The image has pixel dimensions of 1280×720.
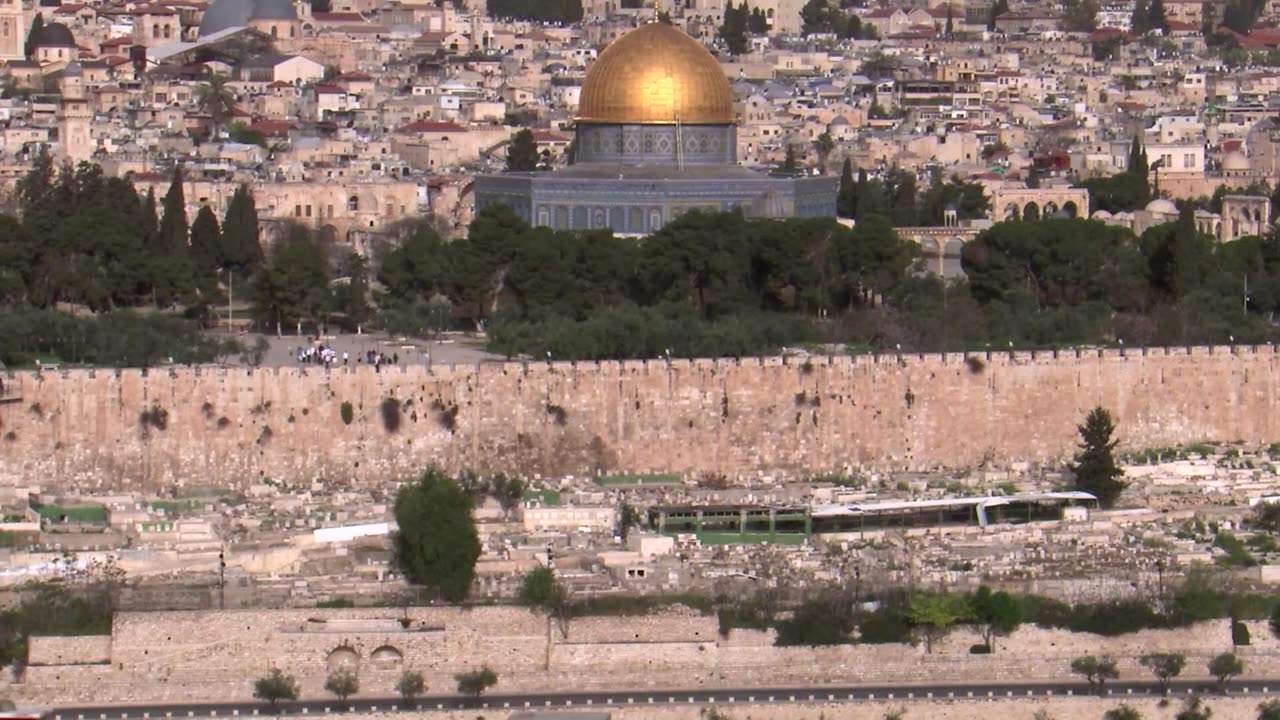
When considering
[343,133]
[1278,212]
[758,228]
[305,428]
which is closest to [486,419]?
[305,428]

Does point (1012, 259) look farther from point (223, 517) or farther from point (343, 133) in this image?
point (343, 133)

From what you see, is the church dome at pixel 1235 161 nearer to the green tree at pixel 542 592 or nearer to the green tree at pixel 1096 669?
the green tree at pixel 542 592

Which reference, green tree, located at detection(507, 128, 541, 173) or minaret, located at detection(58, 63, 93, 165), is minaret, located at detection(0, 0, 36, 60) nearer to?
minaret, located at detection(58, 63, 93, 165)

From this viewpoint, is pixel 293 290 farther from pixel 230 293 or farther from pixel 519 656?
pixel 519 656

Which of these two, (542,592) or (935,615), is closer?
(935,615)

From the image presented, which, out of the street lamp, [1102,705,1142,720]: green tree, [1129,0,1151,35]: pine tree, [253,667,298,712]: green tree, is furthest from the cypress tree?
[1129,0,1151,35]: pine tree

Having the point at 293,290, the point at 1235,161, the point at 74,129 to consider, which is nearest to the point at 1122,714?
the point at 293,290
